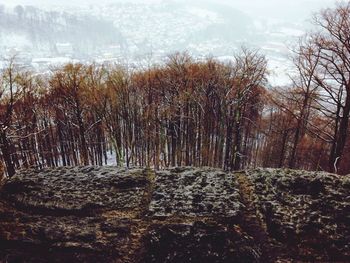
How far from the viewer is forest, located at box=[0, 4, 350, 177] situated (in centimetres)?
3056

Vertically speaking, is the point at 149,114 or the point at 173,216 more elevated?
the point at 173,216

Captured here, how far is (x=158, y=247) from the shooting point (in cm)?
188

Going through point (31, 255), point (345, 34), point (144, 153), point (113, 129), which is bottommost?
point (144, 153)

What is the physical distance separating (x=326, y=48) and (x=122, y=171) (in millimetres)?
15901

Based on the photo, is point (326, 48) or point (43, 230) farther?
point (326, 48)

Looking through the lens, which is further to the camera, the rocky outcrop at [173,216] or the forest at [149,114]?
the forest at [149,114]

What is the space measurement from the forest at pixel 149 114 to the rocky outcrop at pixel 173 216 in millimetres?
23051

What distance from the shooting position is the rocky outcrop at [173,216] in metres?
1.85

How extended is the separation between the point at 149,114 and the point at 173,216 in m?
39.5

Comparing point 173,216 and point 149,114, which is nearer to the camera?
point 173,216

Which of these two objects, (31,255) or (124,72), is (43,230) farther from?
(124,72)

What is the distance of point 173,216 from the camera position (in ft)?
6.97

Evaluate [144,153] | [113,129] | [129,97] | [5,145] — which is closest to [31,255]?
[5,145]

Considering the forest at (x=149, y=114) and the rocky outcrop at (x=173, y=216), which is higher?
the rocky outcrop at (x=173, y=216)
